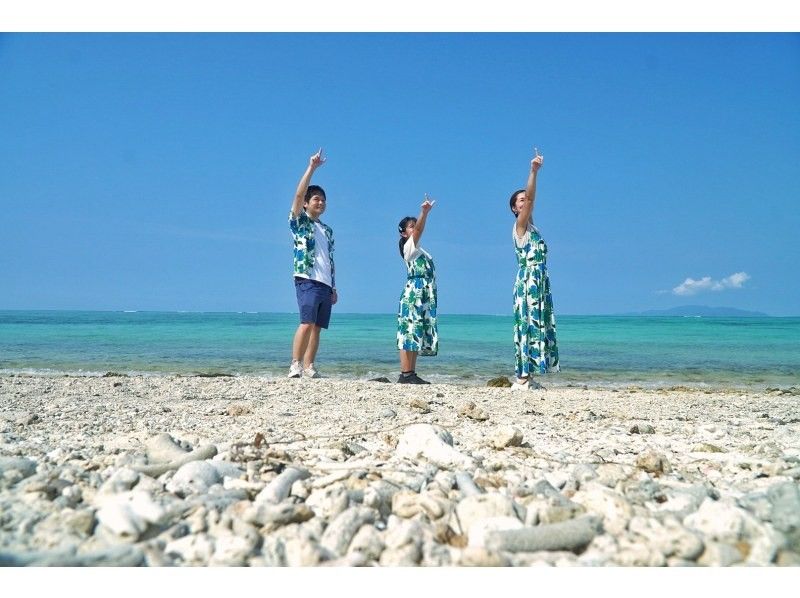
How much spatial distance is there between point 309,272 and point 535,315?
2430mm

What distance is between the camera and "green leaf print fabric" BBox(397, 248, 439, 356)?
6.57 meters

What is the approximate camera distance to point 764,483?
2.35 meters

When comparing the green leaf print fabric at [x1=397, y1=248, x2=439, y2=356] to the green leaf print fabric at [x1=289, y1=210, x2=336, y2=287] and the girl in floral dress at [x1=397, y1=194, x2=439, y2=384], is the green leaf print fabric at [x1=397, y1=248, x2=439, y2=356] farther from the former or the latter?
the green leaf print fabric at [x1=289, y1=210, x2=336, y2=287]

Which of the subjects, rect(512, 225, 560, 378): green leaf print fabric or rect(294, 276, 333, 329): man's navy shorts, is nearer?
rect(512, 225, 560, 378): green leaf print fabric

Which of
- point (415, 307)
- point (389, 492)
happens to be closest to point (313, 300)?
point (415, 307)

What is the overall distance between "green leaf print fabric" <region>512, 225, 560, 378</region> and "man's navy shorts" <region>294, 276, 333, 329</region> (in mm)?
2060

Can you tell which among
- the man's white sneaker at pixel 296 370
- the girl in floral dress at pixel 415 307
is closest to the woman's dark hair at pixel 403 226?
the girl in floral dress at pixel 415 307

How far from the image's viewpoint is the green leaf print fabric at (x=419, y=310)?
6.57 meters

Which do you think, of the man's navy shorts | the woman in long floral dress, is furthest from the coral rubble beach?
the man's navy shorts

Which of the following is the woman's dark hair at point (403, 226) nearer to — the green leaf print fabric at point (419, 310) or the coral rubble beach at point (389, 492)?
the green leaf print fabric at point (419, 310)

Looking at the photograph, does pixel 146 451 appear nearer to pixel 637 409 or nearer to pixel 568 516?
pixel 568 516

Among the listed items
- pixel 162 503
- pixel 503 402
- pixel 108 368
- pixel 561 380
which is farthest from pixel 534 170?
pixel 108 368

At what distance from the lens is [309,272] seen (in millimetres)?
6398

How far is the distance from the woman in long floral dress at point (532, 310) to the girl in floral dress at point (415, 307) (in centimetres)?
101
